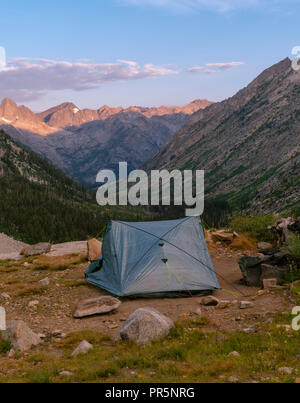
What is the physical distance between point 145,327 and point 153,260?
7351mm

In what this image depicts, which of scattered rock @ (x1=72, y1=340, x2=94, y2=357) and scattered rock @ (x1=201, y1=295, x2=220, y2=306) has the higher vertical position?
scattered rock @ (x1=72, y1=340, x2=94, y2=357)

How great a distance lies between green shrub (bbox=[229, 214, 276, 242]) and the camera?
28.8 metres

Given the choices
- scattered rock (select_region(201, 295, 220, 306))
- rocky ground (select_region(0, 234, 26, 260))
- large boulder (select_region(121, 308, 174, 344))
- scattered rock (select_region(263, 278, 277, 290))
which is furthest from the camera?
rocky ground (select_region(0, 234, 26, 260))

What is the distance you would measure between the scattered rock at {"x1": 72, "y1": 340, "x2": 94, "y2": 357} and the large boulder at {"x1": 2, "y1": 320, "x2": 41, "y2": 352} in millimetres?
1960

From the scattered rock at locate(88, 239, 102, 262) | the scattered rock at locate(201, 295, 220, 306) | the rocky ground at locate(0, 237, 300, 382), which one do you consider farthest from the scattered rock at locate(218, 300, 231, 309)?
the scattered rock at locate(88, 239, 102, 262)

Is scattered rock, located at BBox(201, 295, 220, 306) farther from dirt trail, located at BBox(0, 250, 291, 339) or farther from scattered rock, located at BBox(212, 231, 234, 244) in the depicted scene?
scattered rock, located at BBox(212, 231, 234, 244)

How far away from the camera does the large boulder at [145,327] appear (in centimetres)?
1213

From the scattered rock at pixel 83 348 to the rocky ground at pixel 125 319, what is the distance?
1.10 feet

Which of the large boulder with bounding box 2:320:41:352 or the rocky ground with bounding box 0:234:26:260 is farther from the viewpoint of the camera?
the rocky ground with bounding box 0:234:26:260

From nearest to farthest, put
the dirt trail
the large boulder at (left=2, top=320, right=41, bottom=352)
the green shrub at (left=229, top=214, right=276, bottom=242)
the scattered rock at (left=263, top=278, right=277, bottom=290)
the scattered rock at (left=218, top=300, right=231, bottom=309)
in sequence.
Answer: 1. the large boulder at (left=2, top=320, right=41, bottom=352)
2. the dirt trail
3. the scattered rock at (left=218, top=300, right=231, bottom=309)
4. the scattered rock at (left=263, top=278, right=277, bottom=290)
5. the green shrub at (left=229, top=214, right=276, bottom=242)

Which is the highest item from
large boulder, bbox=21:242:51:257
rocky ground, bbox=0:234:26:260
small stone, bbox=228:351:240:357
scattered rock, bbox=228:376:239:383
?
scattered rock, bbox=228:376:239:383

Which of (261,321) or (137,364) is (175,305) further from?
(137,364)

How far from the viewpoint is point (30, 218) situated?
154250mm

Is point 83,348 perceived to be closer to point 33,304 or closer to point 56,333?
point 56,333
